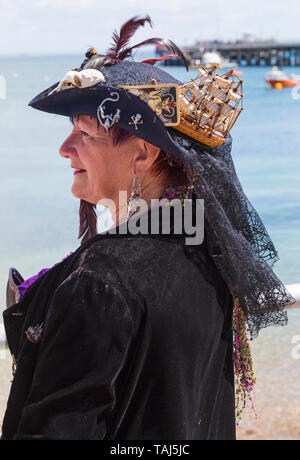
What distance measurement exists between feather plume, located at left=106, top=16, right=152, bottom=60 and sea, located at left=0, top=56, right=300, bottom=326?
245 cm

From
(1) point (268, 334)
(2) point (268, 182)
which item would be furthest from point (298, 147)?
(1) point (268, 334)

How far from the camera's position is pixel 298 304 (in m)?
2.04

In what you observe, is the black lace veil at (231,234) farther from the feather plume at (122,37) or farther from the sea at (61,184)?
the sea at (61,184)

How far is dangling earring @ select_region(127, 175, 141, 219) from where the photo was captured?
1.37m

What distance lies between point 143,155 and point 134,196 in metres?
0.08

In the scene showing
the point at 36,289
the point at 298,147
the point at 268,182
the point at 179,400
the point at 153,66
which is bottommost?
the point at 179,400

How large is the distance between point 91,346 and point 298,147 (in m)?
20.9

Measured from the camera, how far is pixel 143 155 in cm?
137

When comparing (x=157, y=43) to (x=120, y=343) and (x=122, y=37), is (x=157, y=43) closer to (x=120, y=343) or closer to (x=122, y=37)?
(x=122, y=37)

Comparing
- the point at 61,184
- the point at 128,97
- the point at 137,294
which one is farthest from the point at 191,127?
the point at 61,184

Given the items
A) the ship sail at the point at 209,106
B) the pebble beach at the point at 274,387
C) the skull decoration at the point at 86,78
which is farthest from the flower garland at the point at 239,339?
the pebble beach at the point at 274,387

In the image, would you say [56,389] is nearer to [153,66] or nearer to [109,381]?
[109,381]

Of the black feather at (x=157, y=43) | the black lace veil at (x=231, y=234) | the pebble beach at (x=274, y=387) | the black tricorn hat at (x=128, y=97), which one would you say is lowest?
the pebble beach at (x=274, y=387)

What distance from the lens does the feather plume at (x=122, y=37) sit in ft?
4.80
